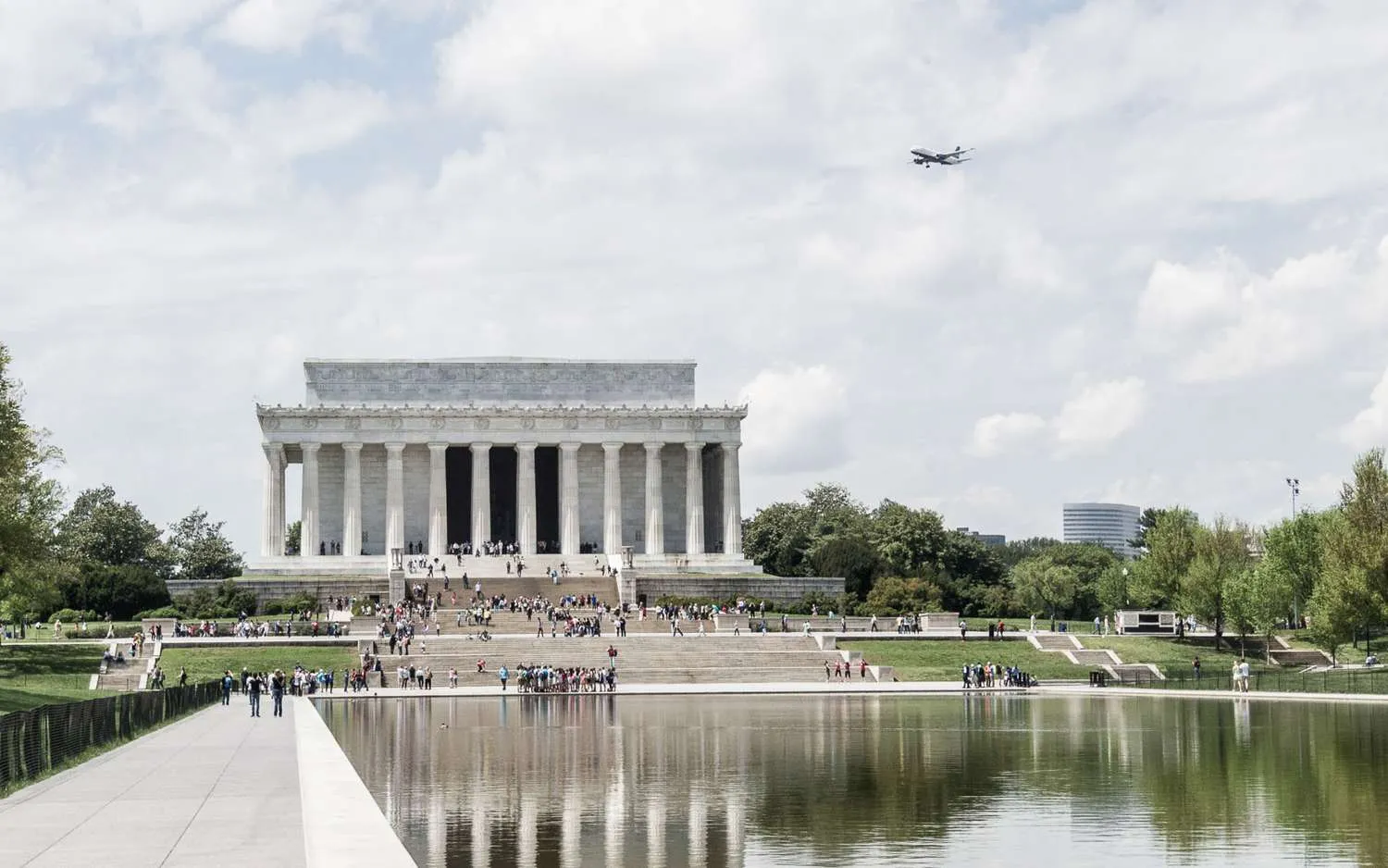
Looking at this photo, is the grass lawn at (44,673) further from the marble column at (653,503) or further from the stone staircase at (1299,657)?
the stone staircase at (1299,657)

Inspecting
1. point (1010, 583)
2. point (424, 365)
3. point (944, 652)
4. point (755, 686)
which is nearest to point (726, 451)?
point (424, 365)

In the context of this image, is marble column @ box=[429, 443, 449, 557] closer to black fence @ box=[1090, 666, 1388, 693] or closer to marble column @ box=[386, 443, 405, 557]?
marble column @ box=[386, 443, 405, 557]

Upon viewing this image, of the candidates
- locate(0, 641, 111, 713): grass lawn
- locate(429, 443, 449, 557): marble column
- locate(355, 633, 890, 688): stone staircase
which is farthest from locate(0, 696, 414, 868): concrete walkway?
locate(429, 443, 449, 557): marble column

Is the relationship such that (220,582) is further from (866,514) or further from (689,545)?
(866,514)

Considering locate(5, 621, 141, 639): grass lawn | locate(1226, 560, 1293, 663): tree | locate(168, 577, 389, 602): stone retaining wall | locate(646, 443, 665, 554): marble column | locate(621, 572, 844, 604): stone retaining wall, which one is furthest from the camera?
locate(646, 443, 665, 554): marble column

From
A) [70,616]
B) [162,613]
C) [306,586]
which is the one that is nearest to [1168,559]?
[306,586]

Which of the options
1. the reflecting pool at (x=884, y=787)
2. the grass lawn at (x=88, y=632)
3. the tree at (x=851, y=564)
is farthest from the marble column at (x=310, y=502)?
the reflecting pool at (x=884, y=787)
